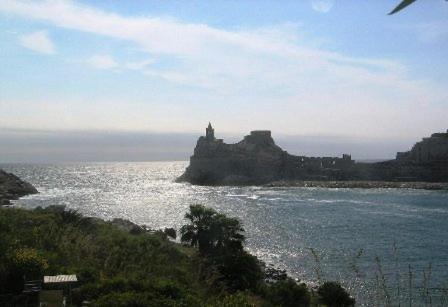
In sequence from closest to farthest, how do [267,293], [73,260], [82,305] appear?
[82,305] → [73,260] → [267,293]

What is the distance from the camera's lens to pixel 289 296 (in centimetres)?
2444

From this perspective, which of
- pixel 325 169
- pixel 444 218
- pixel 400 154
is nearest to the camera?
pixel 444 218

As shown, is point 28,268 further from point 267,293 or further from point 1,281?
point 267,293

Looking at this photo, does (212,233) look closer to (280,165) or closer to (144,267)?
(144,267)

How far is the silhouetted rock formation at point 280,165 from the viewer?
16500 centimetres

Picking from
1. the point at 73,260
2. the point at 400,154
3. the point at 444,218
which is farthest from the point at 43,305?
the point at 400,154

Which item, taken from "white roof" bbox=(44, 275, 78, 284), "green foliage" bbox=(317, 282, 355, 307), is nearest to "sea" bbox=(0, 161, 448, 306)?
"green foliage" bbox=(317, 282, 355, 307)

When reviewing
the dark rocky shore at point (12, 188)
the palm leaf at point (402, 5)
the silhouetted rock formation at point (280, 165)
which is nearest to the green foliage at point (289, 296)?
the palm leaf at point (402, 5)

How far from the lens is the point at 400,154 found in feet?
633

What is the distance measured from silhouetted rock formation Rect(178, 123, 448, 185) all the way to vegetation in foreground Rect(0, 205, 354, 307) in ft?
444

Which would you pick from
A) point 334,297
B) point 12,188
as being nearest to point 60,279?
point 334,297

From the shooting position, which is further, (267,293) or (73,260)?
(267,293)

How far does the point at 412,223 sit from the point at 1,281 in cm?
5750

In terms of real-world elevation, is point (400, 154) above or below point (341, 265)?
above
